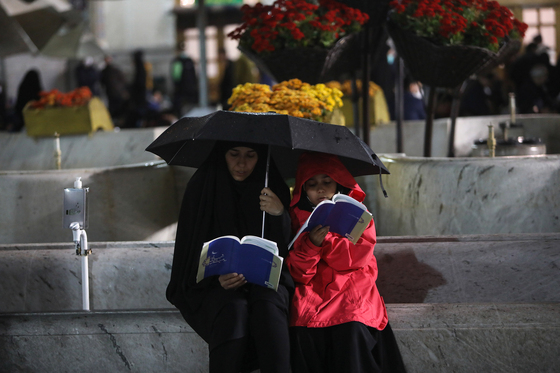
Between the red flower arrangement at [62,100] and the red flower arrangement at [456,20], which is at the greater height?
the red flower arrangement at [456,20]

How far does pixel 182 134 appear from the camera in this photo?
2.48 metres

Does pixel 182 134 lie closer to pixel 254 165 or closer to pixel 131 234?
pixel 254 165

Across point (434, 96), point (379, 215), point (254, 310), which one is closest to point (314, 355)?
point (254, 310)

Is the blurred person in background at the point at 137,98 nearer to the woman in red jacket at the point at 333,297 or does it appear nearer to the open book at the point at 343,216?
the woman in red jacket at the point at 333,297

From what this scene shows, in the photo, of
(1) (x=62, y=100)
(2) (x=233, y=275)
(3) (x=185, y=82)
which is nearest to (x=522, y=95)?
(1) (x=62, y=100)

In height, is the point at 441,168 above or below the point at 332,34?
below

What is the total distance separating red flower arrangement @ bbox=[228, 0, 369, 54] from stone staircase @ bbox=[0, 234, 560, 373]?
1.60 meters

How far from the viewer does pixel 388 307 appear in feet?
8.86

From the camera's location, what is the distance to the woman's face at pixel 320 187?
8.68ft

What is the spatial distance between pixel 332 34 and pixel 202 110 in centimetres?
512

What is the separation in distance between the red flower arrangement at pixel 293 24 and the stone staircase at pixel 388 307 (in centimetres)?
160

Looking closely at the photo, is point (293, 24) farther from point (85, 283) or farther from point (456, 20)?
point (85, 283)

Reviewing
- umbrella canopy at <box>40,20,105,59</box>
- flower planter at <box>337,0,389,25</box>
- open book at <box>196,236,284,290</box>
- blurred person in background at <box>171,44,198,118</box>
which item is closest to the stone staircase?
open book at <box>196,236,284,290</box>

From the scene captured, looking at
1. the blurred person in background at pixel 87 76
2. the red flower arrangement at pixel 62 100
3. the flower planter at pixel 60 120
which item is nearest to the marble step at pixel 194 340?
the flower planter at pixel 60 120
